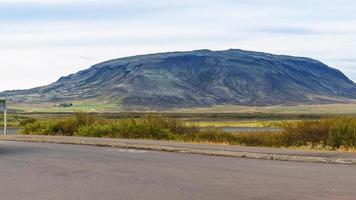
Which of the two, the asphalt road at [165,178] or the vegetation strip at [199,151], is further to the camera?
the vegetation strip at [199,151]

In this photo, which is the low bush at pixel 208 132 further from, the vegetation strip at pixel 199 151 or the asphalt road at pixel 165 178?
the asphalt road at pixel 165 178

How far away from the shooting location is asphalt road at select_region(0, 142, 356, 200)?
11.5 meters

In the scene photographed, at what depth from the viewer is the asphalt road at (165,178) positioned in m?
11.5

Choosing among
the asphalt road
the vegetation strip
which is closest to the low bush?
the vegetation strip

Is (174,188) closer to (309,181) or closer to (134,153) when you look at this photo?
(309,181)

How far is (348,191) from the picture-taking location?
1174 centimetres

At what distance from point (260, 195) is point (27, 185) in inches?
188

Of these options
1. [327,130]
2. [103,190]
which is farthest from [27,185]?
[327,130]

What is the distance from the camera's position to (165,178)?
45.5 feet

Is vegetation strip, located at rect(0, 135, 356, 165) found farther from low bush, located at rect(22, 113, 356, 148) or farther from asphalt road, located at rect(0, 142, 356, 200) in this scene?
low bush, located at rect(22, 113, 356, 148)

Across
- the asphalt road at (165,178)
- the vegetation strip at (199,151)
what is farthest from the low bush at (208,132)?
the asphalt road at (165,178)

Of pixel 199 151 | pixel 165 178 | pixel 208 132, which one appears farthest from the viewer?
pixel 208 132

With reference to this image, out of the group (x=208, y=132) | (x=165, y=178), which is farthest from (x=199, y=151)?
(x=208, y=132)

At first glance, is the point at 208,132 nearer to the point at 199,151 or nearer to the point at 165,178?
the point at 199,151
